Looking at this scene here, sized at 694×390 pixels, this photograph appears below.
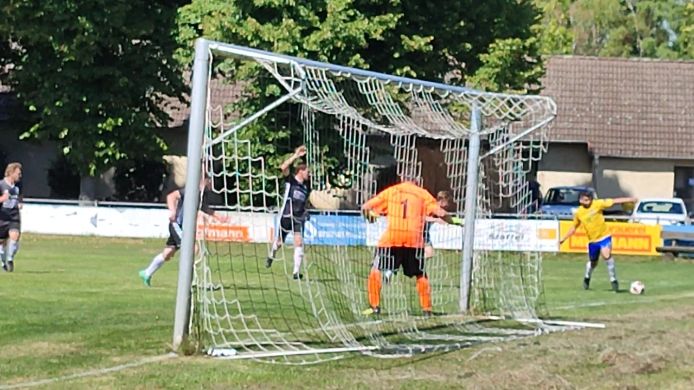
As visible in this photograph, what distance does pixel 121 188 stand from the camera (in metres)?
46.6

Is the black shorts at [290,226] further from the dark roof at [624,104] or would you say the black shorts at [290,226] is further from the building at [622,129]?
the dark roof at [624,104]

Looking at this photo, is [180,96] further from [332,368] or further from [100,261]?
[332,368]

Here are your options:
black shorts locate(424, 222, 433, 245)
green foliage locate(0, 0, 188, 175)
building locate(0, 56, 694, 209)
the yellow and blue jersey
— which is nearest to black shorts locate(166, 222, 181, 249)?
black shorts locate(424, 222, 433, 245)

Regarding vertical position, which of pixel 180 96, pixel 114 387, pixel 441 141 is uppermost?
pixel 180 96

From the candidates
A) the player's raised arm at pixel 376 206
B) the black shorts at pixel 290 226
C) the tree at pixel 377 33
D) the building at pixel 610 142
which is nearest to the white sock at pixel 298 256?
the black shorts at pixel 290 226

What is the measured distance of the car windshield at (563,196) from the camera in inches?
1613

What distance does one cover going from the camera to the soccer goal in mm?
11992

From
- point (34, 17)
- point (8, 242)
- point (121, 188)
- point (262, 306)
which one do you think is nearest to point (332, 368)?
point (262, 306)

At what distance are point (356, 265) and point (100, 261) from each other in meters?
11.7

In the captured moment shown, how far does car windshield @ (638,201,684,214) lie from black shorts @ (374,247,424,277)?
26448 millimetres

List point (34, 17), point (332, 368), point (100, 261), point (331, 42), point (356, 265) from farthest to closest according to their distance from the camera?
point (34, 17) < point (331, 42) < point (100, 261) < point (356, 265) < point (332, 368)

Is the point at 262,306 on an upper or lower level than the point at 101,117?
lower

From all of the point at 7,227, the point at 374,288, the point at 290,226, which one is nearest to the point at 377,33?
the point at 7,227

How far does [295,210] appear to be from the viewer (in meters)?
18.7
